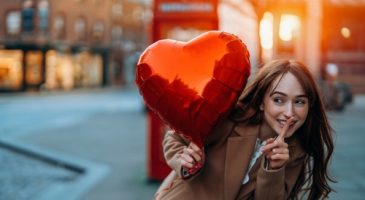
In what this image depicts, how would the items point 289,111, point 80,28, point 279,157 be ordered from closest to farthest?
point 279,157
point 289,111
point 80,28

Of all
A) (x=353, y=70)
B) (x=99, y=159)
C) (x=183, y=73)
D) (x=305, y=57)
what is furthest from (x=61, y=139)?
(x=353, y=70)

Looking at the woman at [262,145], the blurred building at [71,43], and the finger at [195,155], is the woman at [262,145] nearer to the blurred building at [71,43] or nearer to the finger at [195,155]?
the finger at [195,155]

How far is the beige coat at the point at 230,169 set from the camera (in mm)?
1693

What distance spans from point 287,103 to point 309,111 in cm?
12

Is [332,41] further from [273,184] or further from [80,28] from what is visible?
[273,184]

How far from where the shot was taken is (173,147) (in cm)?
188

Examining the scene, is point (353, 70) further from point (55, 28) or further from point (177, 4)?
point (177, 4)

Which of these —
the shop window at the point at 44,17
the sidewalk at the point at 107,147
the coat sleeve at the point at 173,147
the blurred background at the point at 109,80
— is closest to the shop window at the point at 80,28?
the blurred background at the point at 109,80

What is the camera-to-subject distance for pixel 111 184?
632cm

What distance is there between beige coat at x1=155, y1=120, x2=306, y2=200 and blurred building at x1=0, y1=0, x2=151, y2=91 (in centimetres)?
1780

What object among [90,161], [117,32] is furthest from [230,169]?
[117,32]

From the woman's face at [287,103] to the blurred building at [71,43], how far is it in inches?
704

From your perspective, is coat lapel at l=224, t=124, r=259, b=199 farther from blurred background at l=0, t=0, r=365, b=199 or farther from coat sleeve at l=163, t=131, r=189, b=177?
blurred background at l=0, t=0, r=365, b=199

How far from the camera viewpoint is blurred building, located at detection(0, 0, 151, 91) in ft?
90.9
